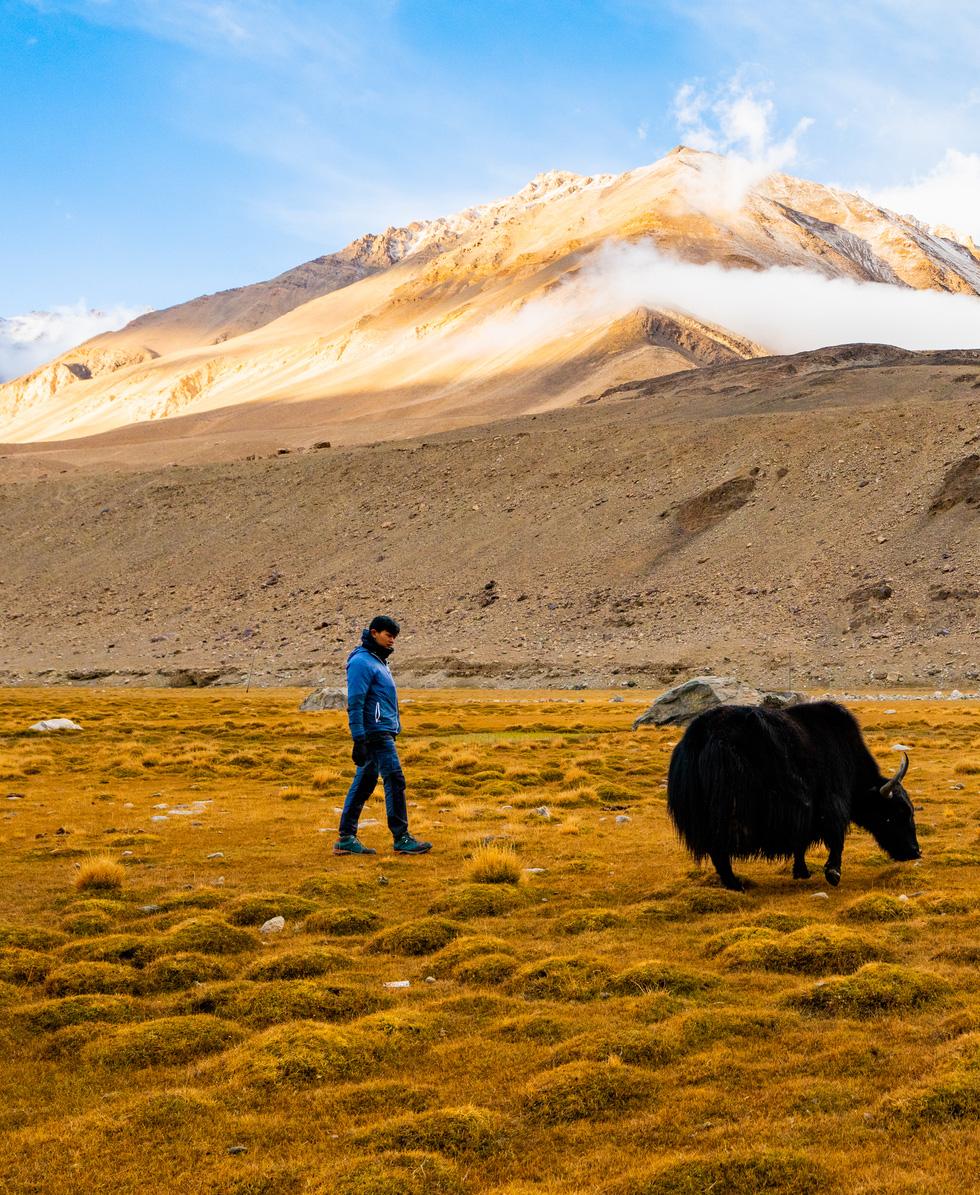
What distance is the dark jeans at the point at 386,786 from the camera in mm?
13195

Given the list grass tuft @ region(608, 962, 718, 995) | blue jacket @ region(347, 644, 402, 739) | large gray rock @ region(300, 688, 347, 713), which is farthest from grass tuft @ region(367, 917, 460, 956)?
large gray rock @ region(300, 688, 347, 713)

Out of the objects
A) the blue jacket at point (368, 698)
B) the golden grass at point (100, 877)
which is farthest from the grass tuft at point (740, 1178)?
the blue jacket at point (368, 698)

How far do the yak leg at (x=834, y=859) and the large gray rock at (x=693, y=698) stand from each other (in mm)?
18734

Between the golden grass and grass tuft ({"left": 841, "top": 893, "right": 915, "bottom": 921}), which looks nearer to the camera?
grass tuft ({"left": 841, "top": 893, "right": 915, "bottom": 921})

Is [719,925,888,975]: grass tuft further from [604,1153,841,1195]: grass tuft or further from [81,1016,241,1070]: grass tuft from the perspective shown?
[81,1016,241,1070]: grass tuft

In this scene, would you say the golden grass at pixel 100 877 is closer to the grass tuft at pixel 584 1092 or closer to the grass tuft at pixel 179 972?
the grass tuft at pixel 179 972

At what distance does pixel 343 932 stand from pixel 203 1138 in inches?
163

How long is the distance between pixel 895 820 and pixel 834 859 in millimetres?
1326

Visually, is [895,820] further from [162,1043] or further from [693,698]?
[693,698]

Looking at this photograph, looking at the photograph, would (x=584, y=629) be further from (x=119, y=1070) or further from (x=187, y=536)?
(x=119, y=1070)

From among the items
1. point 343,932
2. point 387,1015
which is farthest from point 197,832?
point 387,1015

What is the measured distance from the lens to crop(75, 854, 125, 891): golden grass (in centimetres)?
1126

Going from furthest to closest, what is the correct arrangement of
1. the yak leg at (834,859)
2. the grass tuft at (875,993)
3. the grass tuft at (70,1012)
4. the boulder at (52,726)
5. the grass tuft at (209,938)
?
the boulder at (52,726) < the yak leg at (834,859) < the grass tuft at (209,938) < the grass tuft at (70,1012) < the grass tuft at (875,993)

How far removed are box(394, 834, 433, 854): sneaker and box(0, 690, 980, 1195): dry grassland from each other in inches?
21.8
